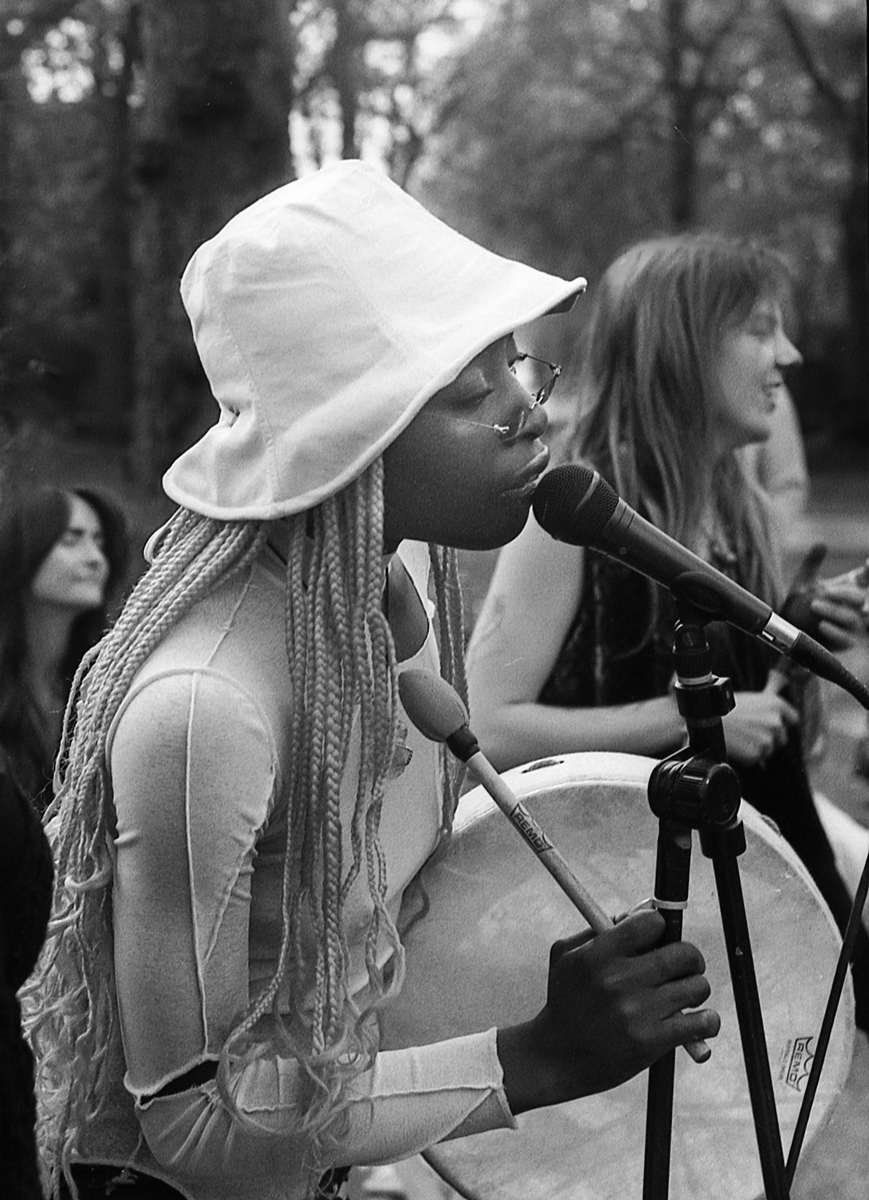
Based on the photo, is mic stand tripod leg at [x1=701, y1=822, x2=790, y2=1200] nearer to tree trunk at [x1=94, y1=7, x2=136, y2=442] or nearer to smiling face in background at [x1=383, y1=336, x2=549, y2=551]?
smiling face in background at [x1=383, y1=336, x2=549, y2=551]

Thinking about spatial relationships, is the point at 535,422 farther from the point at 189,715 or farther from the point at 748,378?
the point at 748,378

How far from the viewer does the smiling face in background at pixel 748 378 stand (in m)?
2.30

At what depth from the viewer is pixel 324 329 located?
4.28 ft

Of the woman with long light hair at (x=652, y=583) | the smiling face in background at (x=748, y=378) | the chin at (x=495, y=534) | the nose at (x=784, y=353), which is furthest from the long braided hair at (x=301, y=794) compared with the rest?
the nose at (x=784, y=353)

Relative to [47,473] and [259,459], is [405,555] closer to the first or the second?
[259,459]

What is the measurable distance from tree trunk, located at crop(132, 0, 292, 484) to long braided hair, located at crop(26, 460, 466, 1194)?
94cm

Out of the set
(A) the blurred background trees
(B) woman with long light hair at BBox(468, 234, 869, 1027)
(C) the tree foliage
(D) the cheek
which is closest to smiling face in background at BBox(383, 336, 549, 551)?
(B) woman with long light hair at BBox(468, 234, 869, 1027)

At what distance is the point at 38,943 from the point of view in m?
1.10

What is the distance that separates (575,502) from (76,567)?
1259 mm

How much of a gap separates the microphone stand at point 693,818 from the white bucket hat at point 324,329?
315 millimetres

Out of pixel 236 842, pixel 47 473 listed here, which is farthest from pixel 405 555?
pixel 47 473

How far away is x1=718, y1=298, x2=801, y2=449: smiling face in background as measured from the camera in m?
2.30

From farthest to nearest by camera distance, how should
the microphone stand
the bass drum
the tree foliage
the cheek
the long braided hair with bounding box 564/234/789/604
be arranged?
1. the tree foliage
2. the cheek
3. the long braided hair with bounding box 564/234/789/604
4. the bass drum
5. the microphone stand

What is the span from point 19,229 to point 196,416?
370mm
